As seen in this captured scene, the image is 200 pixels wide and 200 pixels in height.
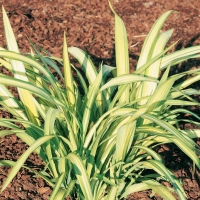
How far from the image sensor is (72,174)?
1.88 m

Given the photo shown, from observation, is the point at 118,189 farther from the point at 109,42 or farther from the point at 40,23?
the point at 40,23

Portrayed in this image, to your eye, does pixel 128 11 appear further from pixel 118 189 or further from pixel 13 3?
pixel 118 189

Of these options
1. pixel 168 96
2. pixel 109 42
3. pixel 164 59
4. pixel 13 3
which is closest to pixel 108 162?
pixel 168 96

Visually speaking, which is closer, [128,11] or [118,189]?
[118,189]

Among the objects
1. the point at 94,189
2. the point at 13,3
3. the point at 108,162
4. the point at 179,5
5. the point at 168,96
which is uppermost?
the point at 179,5

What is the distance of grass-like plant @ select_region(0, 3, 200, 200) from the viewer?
1.62m

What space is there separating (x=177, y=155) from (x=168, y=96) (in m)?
0.51

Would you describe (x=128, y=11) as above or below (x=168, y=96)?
above

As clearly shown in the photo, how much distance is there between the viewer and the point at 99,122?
1677 mm

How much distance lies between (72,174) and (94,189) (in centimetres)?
15

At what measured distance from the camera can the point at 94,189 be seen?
5.82 ft

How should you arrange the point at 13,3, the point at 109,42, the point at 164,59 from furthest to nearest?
1. the point at 13,3
2. the point at 109,42
3. the point at 164,59

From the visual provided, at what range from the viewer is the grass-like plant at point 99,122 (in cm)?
Result: 162

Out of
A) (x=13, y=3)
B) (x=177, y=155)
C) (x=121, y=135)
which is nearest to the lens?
(x=121, y=135)
